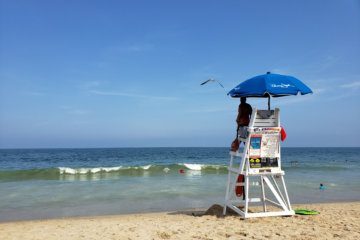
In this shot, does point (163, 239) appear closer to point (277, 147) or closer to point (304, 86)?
point (277, 147)

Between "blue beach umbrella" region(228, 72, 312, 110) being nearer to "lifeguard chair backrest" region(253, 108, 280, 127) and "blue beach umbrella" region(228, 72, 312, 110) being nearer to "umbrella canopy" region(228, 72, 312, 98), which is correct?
"umbrella canopy" region(228, 72, 312, 98)

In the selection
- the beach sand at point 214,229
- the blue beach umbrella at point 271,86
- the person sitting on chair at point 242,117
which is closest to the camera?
the beach sand at point 214,229

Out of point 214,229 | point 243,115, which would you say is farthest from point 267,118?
point 214,229

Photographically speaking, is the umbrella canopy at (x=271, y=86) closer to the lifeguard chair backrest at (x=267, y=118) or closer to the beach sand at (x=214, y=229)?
the lifeguard chair backrest at (x=267, y=118)

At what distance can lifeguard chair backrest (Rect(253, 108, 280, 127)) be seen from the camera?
6.56 meters

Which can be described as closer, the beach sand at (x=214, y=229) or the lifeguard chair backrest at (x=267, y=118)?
the beach sand at (x=214, y=229)

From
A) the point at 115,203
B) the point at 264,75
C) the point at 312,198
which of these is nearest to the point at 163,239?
the point at 264,75

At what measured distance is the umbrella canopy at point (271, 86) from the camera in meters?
6.40

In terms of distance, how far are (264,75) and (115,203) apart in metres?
6.76

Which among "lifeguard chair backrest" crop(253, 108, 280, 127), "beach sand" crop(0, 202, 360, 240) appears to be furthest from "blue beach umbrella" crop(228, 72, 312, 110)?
"beach sand" crop(0, 202, 360, 240)

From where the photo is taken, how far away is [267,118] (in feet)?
21.8

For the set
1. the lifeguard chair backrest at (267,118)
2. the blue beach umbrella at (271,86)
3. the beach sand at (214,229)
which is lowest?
Answer: the beach sand at (214,229)

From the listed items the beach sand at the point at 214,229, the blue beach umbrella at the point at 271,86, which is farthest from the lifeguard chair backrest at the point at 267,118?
the beach sand at the point at 214,229

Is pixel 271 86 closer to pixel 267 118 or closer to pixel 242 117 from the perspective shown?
pixel 267 118
